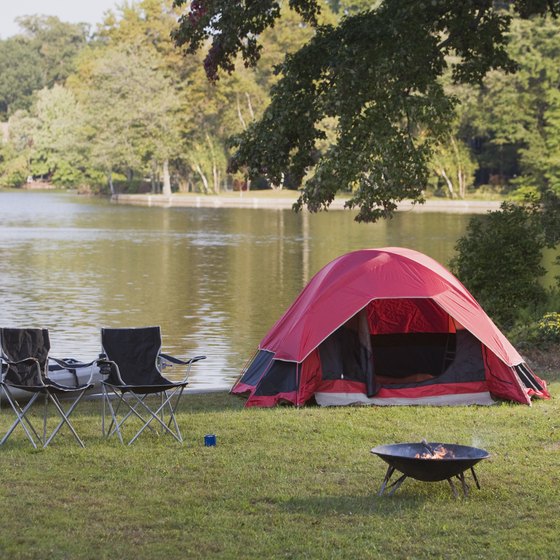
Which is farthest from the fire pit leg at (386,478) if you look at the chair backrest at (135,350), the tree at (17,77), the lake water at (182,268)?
the tree at (17,77)

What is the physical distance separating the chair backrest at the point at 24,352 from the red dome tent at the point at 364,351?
2176 mm

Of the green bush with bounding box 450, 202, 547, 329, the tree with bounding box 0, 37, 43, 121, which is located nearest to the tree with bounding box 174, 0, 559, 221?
the green bush with bounding box 450, 202, 547, 329

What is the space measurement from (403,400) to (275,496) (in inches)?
146

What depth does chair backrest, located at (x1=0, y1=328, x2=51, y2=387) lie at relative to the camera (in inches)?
333

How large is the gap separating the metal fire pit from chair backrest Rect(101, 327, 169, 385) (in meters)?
2.83

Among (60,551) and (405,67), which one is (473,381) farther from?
(60,551)

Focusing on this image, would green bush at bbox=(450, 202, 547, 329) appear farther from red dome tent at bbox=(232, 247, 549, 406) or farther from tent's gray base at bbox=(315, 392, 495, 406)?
tent's gray base at bbox=(315, 392, 495, 406)

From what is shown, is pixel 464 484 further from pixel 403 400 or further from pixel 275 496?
pixel 403 400

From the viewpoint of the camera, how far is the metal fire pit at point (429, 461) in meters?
6.35

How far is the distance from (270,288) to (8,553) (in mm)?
18395

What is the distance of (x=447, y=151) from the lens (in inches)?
2404

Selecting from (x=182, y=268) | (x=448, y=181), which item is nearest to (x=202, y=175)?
(x=448, y=181)

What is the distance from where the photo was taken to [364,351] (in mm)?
10539

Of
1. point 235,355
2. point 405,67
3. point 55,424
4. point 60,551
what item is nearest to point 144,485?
point 60,551
